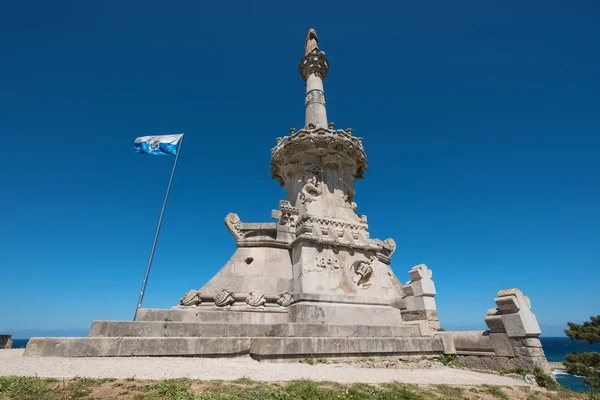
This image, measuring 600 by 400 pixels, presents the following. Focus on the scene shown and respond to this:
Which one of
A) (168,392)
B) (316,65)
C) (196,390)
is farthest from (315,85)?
(168,392)

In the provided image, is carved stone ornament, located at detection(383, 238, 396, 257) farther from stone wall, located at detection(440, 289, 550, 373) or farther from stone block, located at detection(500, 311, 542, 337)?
stone block, located at detection(500, 311, 542, 337)

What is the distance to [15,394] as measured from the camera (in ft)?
13.6

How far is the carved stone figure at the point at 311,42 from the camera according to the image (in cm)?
2031

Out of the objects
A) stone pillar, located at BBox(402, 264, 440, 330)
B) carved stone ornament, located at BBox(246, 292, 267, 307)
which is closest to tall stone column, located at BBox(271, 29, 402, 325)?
stone pillar, located at BBox(402, 264, 440, 330)

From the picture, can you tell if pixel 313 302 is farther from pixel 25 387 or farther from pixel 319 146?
pixel 25 387

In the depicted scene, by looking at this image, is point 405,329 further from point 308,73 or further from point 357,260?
point 308,73

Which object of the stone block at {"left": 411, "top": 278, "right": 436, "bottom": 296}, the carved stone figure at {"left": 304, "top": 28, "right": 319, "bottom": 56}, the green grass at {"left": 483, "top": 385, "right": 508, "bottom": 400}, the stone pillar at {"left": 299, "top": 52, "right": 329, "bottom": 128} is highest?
the carved stone figure at {"left": 304, "top": 28, "right": 319, "bottom": 56}

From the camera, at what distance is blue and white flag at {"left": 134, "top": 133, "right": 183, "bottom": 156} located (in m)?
15.3

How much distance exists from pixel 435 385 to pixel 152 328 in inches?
288

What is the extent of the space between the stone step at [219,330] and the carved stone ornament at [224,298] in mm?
2088

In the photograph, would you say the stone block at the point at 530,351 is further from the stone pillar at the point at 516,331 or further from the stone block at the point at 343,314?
the stone block at the point at 343,314

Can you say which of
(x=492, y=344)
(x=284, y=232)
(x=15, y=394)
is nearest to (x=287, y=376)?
(x=15, y=394)

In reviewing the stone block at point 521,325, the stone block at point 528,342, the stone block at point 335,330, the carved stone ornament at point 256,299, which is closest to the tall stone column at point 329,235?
the stone block at point 335,330

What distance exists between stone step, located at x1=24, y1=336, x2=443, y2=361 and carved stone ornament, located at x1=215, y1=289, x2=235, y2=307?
3.56 metres
